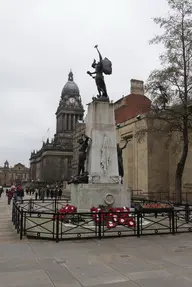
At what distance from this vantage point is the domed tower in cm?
14775

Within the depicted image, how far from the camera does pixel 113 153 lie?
16000mm

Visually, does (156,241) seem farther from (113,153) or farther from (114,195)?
(113,153)

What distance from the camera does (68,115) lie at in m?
152

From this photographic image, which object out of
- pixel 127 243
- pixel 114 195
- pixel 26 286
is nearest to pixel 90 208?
→ pixel 114 195

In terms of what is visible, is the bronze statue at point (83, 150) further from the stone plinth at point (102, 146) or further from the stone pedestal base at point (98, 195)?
→ the stone pedestal base at point (98, 195)

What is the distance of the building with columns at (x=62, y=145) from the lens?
394 ft

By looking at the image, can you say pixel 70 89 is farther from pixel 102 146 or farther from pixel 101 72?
pixel 102 146

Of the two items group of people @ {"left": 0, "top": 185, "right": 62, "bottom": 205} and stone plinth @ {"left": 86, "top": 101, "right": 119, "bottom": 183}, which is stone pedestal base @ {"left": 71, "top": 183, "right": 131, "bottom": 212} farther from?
group of people @ {"left": 0, "top": 185, "right": 62, "bottom": 205}

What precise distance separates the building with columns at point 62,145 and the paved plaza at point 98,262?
3934 inches

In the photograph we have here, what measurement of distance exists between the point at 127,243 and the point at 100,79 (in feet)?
32.1

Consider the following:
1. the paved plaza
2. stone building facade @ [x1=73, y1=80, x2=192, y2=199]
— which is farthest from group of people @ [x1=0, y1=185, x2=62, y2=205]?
the paved plaza

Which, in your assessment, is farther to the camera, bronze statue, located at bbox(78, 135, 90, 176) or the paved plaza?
bronze statue, located at bbox(78, 135, 90, 176)

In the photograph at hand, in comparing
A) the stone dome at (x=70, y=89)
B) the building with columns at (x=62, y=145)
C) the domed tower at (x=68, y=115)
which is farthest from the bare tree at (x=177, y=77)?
the stone dome at (x=70, y=89)

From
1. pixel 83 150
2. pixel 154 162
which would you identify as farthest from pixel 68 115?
pixel 83 150
